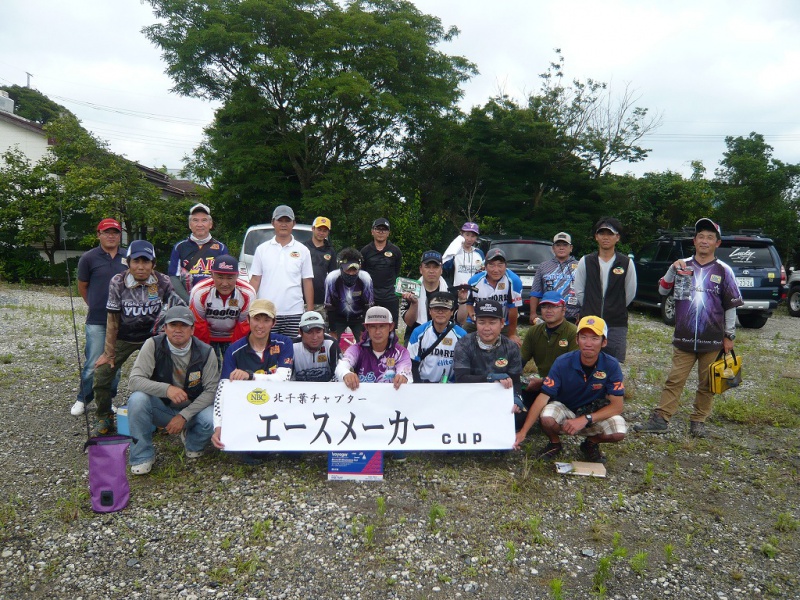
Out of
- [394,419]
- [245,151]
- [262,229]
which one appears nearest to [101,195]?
[245,151]

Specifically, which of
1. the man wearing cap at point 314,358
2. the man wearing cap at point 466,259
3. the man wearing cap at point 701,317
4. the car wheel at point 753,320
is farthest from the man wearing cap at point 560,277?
the car wheel at point 753,320

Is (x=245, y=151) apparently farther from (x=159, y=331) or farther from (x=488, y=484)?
(x=488, y=484)

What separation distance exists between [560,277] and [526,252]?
16.4 feet

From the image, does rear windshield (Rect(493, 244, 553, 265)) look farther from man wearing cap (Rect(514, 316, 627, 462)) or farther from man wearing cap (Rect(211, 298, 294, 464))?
man wearing cap (Rect(211, 298, 294, 464))

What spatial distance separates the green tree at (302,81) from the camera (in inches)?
592

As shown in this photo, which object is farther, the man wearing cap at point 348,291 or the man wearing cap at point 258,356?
the man wearing cap at point 348,291

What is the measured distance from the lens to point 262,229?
32.1 ft

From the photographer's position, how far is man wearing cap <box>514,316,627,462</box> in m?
4.16

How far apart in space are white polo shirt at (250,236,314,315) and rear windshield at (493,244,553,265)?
19.7 ft

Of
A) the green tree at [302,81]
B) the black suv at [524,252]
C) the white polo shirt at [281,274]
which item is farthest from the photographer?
the green tree at [302,81]

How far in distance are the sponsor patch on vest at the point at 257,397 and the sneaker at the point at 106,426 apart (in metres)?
1.57

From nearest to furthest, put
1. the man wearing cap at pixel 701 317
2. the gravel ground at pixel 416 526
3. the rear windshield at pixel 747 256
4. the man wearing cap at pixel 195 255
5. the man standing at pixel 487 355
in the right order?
1. the gravel ground at pixel 416 526
2. the man standing at pixel 487 355
3. the man wearing cap at pixel 701 317
4. the man wearing cap at pixel 195 255
5. the rear windshield at pixel 747 256

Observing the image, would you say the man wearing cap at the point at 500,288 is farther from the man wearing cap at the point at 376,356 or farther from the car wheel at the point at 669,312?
the car wheel at the point at 669,312

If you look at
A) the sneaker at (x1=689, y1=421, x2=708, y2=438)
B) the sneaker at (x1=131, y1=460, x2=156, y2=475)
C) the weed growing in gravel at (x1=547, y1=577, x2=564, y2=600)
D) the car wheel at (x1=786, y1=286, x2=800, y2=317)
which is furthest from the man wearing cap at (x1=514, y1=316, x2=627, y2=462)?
the car wheel at (x1=786, y1=286, x2=800, y2=317)
